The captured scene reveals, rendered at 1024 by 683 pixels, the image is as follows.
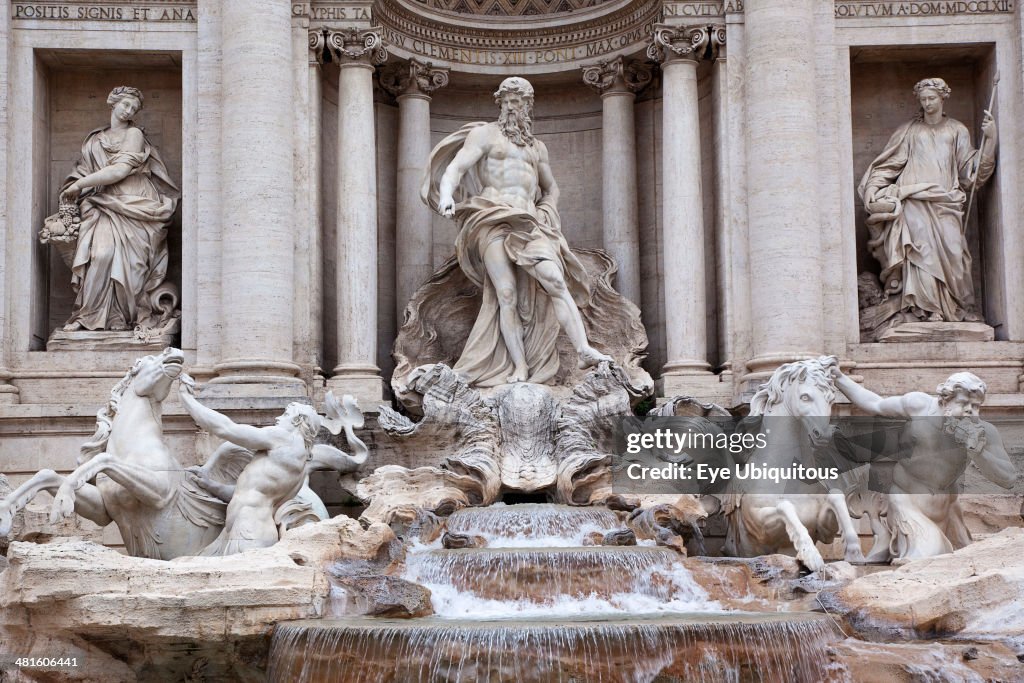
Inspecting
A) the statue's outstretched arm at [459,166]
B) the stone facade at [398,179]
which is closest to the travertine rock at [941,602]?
the stone facade at [398,179]

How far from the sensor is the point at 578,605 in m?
10.9

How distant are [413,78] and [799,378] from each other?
7030 millimetres

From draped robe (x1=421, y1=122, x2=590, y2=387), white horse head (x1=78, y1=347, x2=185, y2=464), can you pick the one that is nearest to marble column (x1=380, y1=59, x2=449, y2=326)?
draped robe (x1=421, y1=122, x2=590, y2=387)

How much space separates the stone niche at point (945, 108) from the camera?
53.8 feet

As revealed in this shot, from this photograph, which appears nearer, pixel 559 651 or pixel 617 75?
pixel 559 651

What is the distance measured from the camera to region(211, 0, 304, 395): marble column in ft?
50.0

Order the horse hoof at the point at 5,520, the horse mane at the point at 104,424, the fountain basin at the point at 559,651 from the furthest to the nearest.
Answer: the horse mane at the point at 104,424
the horse hoof at the point at 5,520
the fountain basin at the point at 559,651

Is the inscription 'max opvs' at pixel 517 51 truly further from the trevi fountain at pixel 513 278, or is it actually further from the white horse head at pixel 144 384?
the white horse head at pixel 144 384

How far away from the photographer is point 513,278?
15797 millimetres

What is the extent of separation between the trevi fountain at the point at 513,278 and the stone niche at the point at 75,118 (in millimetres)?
43

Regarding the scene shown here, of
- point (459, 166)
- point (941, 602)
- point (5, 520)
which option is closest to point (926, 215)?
point (459, 166)

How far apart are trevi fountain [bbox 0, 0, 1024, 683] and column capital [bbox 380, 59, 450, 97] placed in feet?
0.22

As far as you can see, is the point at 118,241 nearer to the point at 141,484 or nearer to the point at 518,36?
the point at 141,484

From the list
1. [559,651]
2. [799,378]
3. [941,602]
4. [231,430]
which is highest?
[799,378]
